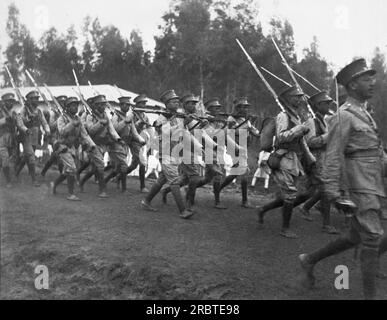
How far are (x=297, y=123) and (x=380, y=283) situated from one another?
244cm

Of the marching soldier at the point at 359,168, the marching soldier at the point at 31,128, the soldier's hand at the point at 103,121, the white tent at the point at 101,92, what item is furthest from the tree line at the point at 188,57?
the marching soldier at the point at 359,168

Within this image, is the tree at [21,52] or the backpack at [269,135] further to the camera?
the tree at [21,52]

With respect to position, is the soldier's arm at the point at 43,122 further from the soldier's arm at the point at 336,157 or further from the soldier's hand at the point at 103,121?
the soldier's arm at the point at 336,157

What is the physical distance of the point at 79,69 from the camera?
31.8 metres

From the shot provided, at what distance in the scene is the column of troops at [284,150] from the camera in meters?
3.95

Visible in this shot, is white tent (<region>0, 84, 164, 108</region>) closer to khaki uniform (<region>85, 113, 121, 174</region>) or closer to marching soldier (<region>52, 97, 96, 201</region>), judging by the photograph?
khaki uniform (<region>85, 113, 121, 174</region>)

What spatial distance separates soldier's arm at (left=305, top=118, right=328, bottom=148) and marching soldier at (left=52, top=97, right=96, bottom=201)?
4.21 meters

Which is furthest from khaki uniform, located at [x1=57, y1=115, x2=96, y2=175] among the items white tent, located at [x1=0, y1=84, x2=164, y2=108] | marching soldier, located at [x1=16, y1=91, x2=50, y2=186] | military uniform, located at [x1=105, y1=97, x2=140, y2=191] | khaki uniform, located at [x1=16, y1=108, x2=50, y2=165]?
white tent, located at [x1=0, y1=84, x2=164, y2=108]

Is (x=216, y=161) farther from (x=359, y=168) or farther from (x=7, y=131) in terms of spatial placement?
(x=7, y=131)

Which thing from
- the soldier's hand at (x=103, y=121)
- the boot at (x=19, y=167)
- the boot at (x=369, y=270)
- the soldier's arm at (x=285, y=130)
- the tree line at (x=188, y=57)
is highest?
the tree line at (x=188, y=57)

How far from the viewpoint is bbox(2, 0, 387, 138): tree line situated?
2155 centimetres

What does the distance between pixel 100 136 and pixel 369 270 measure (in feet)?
22.0

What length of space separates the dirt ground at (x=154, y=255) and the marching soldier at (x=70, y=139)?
89cm
